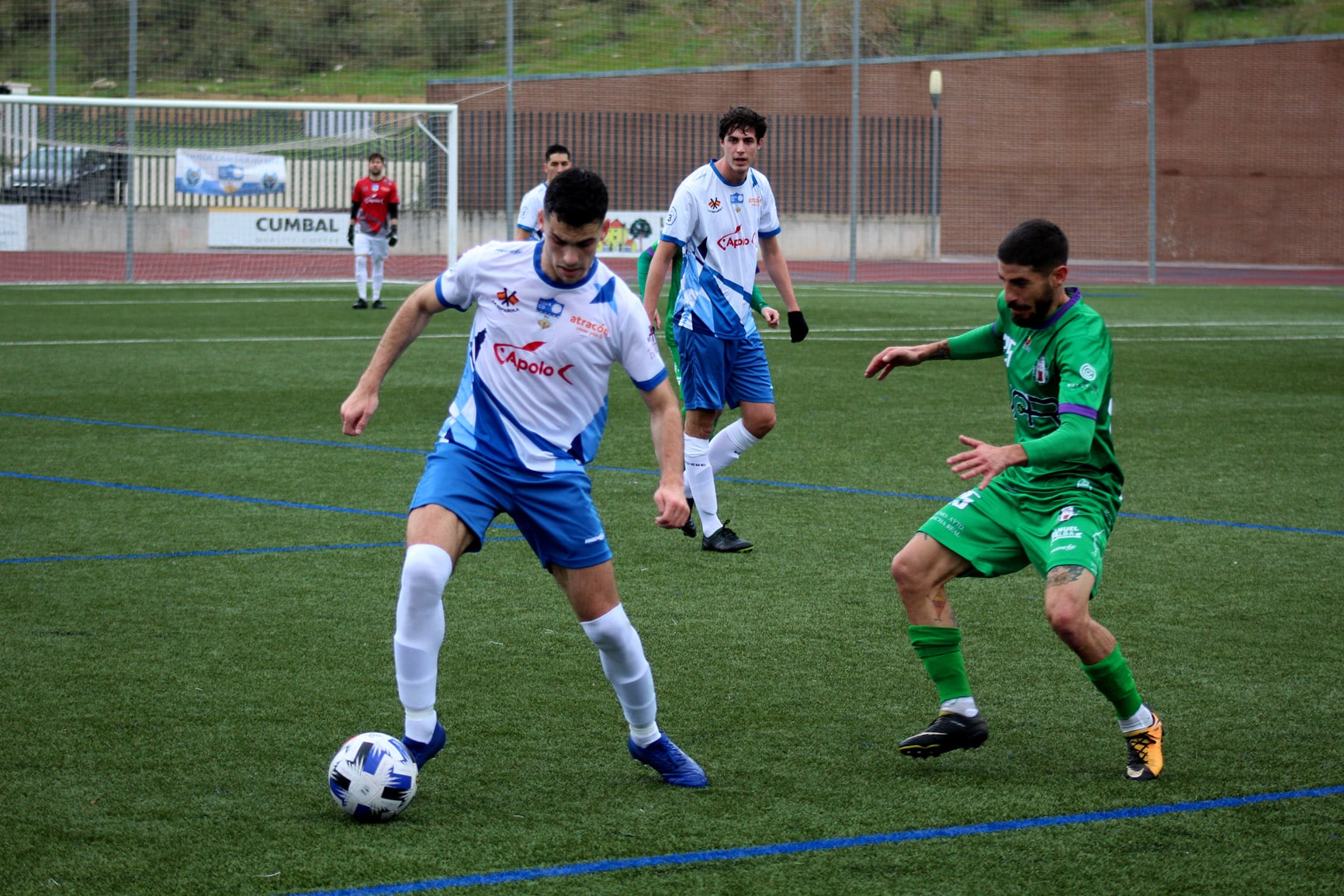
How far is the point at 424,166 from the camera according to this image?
3019 cm

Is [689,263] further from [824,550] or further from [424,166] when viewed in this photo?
[424,166]

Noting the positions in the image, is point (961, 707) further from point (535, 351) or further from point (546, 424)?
point (535, 351)

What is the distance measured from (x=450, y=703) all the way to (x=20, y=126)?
78.3ft

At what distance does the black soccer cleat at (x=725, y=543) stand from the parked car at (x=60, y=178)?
22.2m

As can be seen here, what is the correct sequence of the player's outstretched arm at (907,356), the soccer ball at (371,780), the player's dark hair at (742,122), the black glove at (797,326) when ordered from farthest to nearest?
the black glove at (797,326)
the player's dark hair at (742,122)
the player's outstretched arm at (907,356)
the soccer ball at (371,780)

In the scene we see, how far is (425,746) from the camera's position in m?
4.24

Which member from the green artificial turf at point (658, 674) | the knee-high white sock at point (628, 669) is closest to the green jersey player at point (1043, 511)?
the green artificial turf at point (658, 674)

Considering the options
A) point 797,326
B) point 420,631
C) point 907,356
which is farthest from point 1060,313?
point 797,326

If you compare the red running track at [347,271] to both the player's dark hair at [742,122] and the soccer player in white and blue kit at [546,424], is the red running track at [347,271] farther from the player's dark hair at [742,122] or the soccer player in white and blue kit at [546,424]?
the soccer player in white and blue kit at [546,424]

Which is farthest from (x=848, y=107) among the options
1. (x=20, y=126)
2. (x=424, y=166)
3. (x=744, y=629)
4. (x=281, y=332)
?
(x=744, y=629)

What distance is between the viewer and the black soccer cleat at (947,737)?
4477 millimetres

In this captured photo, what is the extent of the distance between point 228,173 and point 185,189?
2.94 ft

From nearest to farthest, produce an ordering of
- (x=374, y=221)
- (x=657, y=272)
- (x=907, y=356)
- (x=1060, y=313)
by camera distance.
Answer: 1. (x=1060, y=313)
2. (x=907, y=356)
3. (x=657, y=272)
4. (x=374, y=221)

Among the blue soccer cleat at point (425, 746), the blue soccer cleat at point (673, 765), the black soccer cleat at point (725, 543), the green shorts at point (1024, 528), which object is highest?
the green shorts at point (1024, 528)
